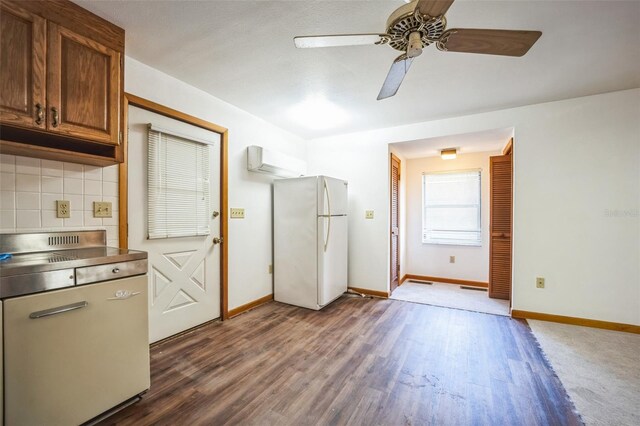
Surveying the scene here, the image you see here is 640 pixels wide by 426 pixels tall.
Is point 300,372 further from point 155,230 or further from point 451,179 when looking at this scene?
point 451,179

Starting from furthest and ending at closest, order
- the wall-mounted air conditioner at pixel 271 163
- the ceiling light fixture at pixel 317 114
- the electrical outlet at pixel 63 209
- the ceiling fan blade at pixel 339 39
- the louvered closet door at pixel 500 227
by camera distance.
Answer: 1. the louvered closet door at pixel 500 227
2. the wall-mounted air conditioner at pixel 271 163
3. the ceiling light fixture at pixel 317 114
4. the electrical outlet at pixel 63 209
5. the ceiling fan blade at pixel 339 39

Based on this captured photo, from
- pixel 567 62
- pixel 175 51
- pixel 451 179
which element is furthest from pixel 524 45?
pixel 451 179

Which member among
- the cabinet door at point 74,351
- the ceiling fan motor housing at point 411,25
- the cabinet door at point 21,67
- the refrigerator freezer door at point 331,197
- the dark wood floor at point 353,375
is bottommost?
the dark wood floor at point 353,375

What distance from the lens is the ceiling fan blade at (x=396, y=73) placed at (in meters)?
1.59

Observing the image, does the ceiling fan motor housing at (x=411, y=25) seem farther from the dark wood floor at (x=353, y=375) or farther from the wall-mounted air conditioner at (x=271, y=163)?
the dark wood floor at (x=353, y=375)

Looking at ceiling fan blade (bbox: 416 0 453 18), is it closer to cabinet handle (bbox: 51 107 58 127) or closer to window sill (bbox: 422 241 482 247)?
cabinet handle (bbox: 51 107 58 127)

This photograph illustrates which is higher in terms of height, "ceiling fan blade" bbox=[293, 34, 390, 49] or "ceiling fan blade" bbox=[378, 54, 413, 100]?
"ceiling fan blade" bbox=[293, 34, 390, 49]

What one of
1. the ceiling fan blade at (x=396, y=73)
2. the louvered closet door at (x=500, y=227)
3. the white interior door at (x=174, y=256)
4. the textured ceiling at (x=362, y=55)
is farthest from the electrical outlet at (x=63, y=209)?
the louvered closet door at (x=500, y=227)

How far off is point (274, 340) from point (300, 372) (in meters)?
0.56

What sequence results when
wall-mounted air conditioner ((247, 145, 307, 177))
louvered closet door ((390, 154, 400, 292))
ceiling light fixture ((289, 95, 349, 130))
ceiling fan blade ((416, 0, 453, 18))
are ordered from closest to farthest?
ceiling fan blade ((416, 0, 453, 18)) < ceiling light fixture ((289, 95, 349, 130)) < wall-mounted air conditioner ((247, 145, 307, 177)) < louvered closet door ((390, 154, 400, 292))

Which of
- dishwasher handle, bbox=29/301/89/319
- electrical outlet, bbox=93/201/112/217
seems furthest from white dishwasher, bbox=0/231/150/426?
electrical outlet, bbox=93/201/112/217

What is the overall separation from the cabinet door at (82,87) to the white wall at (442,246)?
4.39 m

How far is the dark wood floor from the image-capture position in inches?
59.8

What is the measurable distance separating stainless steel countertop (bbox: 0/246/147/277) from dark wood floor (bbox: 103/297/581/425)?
91 cm
